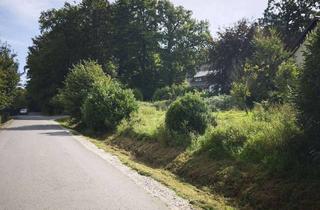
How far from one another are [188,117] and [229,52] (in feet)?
108

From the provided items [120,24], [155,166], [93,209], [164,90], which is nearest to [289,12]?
[164,90]

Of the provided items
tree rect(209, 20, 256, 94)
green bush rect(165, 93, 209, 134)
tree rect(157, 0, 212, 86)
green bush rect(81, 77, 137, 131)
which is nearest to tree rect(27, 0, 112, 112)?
tree rect(157, 0, 212, 86)

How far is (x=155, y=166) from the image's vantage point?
15953mm

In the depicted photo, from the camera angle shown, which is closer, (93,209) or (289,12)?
(93,209)

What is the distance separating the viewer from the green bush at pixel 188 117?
17.5 meters

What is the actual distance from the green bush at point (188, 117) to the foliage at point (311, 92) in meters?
7.63

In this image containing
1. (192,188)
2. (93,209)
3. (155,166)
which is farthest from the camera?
(155,166)

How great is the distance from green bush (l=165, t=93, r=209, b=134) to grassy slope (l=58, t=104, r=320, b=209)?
2.80 feet

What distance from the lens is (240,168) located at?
11516 mm

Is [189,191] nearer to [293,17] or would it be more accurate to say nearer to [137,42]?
[293,17]

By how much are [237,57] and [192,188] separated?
1520 inches

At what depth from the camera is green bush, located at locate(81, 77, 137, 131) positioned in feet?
91.9

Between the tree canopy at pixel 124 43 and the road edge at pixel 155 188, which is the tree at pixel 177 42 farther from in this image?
the road edge at pixel 155 188

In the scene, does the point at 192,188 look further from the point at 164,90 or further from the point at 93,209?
the point at 164,90
